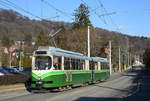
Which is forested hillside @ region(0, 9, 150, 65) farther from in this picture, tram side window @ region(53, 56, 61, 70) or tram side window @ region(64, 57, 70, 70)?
tram side window @ region(53, 56, 61, 70)

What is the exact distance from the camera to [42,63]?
18922mm

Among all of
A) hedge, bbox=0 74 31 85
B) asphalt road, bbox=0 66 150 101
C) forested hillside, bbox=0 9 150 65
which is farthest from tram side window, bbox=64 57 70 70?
forested hillside, bbox=0 9 150 65

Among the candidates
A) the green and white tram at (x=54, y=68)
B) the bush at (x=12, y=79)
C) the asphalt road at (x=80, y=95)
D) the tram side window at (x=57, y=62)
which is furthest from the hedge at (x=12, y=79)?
the tram side window at (x=57, y=62)

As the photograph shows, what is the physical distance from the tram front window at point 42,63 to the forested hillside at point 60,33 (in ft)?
45.8

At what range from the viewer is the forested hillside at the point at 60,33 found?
50875mm

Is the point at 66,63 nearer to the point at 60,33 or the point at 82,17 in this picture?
the point at 60,33

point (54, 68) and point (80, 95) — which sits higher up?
point (54, 68)

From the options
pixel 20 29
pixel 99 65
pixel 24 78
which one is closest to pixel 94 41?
pixel 99 65

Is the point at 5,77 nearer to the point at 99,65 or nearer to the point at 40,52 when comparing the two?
the point at 40,52

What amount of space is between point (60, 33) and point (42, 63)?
36.7 meters

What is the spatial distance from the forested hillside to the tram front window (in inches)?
550

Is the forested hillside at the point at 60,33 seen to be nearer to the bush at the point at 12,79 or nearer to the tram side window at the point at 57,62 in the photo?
the bush at the point at 12,79

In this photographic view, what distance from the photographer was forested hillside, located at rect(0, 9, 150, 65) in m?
50.9

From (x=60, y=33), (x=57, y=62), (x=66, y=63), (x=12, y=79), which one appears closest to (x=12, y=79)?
(x=12, y=79)
